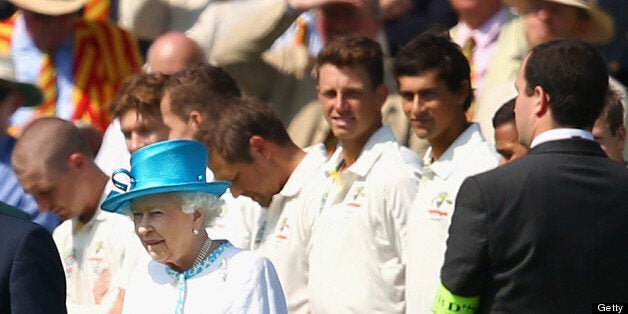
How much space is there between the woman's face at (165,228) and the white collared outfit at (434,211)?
149 cm

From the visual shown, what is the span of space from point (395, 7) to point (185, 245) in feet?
13.9

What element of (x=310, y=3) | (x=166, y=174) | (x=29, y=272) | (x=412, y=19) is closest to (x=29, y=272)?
(x=29, y=272)

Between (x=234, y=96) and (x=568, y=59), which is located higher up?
(x=568, y=59)

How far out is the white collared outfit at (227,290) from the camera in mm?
6395

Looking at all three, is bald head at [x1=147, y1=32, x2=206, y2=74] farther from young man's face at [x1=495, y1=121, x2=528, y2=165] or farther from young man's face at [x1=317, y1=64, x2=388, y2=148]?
young man's face at [x1=495, y1=121, x2=528, y2=165]

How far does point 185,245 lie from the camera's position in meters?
6.42

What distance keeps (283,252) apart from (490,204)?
256 centimetres

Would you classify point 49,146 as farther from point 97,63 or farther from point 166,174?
point 166,174

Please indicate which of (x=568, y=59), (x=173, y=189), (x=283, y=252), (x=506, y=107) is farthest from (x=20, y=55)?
(x=568, y=59)

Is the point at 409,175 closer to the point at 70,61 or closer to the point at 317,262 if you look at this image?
the point at 317,262

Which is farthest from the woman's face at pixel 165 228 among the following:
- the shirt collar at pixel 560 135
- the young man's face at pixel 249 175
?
the young man's face at pixel 249 175

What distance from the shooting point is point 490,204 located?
593 cm

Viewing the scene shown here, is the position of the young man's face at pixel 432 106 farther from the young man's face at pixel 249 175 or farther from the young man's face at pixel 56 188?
the young man's face at pixel 56 188

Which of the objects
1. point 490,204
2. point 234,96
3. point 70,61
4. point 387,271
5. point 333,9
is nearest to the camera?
point 490,204
